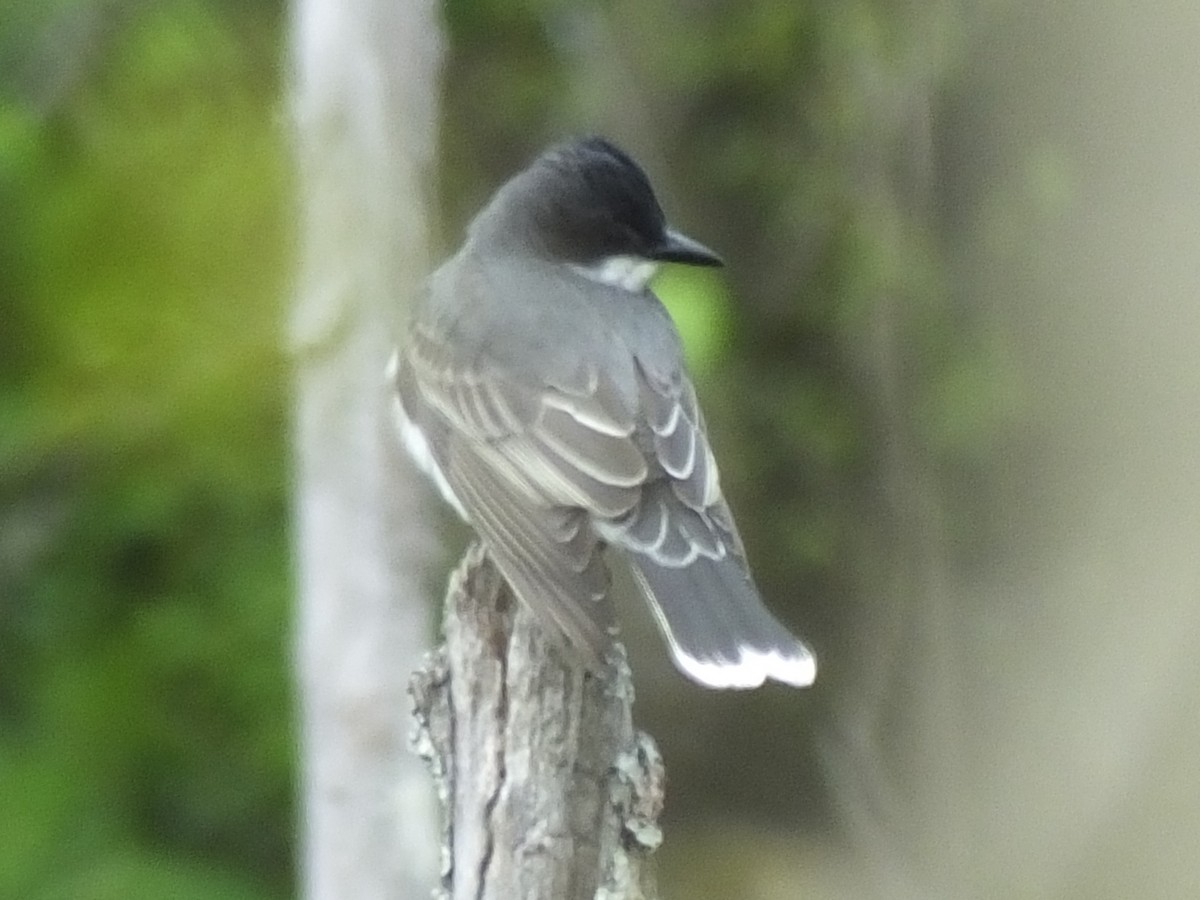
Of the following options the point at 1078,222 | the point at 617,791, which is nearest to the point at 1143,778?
the point at 1078,222

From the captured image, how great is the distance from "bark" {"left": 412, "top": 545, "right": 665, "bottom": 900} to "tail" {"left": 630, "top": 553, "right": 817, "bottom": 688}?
89 millimetres

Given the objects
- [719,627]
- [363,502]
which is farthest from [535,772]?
[363,502]

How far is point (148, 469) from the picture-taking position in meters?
2.22

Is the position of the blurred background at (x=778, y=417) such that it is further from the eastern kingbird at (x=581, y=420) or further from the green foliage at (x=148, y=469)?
the eastern kingbird at (x=581, y=420)

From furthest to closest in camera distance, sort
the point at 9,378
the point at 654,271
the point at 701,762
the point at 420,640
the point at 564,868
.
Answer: the point at 701,762, the point at 9,378, the point at 420,640, the point at 654,271, the point at 564,868

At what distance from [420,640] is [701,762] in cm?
102

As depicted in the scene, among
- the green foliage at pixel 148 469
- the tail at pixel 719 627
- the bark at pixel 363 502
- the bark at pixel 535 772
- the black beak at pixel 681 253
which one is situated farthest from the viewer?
the green foliage at pixel 148 469

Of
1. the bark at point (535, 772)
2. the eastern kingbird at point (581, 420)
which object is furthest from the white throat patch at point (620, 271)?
the bark at point (535, 772)

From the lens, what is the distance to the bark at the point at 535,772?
1068 millimetres

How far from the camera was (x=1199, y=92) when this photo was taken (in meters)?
2.36

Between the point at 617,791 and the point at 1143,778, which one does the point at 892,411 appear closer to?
the point at 1143,778

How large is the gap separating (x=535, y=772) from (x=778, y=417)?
1.71 meters

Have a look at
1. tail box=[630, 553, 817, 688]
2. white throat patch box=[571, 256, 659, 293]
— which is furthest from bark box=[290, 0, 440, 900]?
tail box=[630, 553, 817, 688]

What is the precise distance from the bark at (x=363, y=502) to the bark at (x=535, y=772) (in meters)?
0.73
